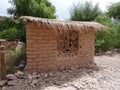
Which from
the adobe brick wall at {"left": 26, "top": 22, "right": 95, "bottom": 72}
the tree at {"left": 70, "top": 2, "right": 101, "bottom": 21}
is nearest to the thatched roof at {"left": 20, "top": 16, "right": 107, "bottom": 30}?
the adobe brick wall at {"left": 26, "top": 22, "right": 95, "bottom": 72}

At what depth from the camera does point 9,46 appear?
433 inches

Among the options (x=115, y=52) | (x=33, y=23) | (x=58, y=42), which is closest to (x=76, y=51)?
(x=58, y=42)

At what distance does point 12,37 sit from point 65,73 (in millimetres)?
5531

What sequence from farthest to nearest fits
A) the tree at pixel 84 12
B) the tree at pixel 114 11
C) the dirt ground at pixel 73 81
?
the tree at pixel 84 12, the tree at pixel 114 11, the dirt ground at pixel 73 81

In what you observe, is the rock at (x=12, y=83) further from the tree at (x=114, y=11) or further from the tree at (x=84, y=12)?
the tree at (x=84, y=12)

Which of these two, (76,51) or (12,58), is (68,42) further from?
(12,58)

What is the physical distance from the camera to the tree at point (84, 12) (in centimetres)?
1928

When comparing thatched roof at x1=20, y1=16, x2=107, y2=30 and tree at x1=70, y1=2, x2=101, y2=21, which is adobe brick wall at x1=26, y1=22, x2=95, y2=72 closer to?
thatched roof at x1=20, y1=16, x2=107, y2=30

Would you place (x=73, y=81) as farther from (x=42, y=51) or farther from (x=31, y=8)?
(x=31, y=8)

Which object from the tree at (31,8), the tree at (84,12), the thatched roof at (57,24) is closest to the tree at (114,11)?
the tree at (84,12)

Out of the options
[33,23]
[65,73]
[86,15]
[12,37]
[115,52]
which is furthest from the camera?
[86,15]

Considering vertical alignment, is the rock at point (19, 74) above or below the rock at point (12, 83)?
above

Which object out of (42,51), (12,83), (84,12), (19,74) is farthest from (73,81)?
(84,12)

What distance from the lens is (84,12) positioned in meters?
19.4
